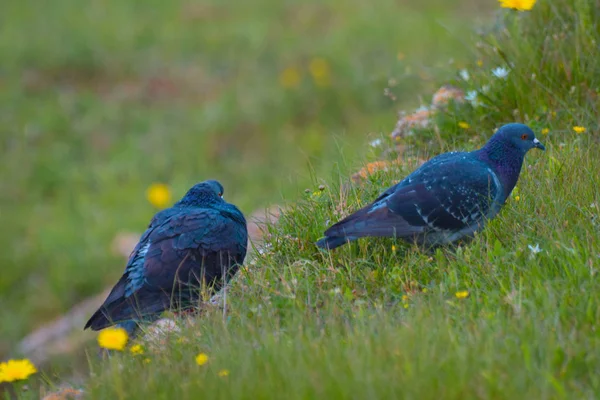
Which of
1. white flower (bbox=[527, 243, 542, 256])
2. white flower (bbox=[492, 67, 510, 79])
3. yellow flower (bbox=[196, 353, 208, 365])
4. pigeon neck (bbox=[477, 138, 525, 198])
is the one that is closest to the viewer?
yellow flower (bbox=[196, 353, 208, 365])

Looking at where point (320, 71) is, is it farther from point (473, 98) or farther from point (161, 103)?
point (473, 98)

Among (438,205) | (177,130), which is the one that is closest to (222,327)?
(438,205)

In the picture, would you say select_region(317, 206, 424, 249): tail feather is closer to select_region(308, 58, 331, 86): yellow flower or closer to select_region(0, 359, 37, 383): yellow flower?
select_region(0, 359, 37, 383): yellow flower

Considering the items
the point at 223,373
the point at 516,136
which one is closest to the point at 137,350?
the point at 223,373

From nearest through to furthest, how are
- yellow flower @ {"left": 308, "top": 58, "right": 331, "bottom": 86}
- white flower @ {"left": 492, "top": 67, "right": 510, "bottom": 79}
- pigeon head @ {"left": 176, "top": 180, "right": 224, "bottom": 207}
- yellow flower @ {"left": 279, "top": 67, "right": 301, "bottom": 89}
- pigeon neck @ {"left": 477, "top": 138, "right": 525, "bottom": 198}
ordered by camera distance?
pigeon neck @ {"left": 477, "top": 138, "right": 525, "bottom": 198}, pigeon head @ {"left": 176, "top": 180, "right": 224, "bottom": 207}, white flower @ {"left": 492, "top": 67, "right": 510, "bottom": 79}, yellow flower @ {"left": 308, "top": 58, "right": 331, "bottom": 86}, yellow flower @ {"left": 279, "top": 67, "right": 301, "bottom": 89}

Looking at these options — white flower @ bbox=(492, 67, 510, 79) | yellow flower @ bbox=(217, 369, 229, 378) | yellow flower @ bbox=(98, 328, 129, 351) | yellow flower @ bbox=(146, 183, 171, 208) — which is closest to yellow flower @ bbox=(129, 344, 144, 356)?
yellow flower @ bbox=(98, 328, 129, 351)

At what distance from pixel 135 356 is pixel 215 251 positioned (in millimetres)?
1151

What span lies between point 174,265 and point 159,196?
141 inches

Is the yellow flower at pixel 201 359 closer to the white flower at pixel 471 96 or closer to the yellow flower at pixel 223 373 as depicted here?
the yellow flower at pixel 223 373

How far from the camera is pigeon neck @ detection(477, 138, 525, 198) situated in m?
4.25

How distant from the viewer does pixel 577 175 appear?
4.32m

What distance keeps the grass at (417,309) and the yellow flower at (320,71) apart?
484 cm

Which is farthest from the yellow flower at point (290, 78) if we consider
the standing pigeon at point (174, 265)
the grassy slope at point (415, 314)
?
the standing pigeon at point (174, 265)

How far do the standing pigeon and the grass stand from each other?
0.35 m
